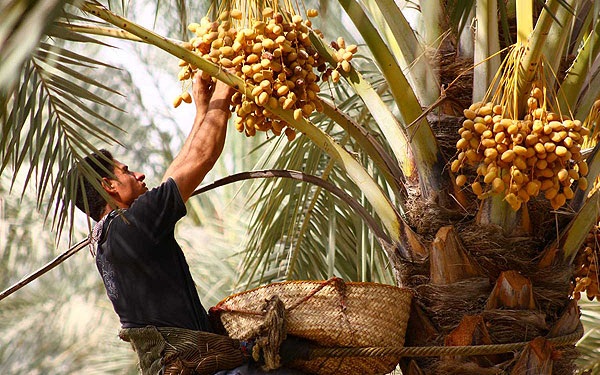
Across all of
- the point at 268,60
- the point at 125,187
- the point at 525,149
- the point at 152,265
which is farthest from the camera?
the point at 125,187

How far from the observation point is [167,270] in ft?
8.57

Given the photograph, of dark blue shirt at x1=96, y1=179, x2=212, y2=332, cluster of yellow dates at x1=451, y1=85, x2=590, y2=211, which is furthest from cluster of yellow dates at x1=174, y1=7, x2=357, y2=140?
cluster of yellow dates at x1=451, y1=85, x2=590, y2=211

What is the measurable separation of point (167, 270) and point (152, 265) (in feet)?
0.15

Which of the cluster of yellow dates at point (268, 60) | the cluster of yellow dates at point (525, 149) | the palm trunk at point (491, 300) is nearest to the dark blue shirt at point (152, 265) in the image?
the cluster of yellow dates at point (268, 60)

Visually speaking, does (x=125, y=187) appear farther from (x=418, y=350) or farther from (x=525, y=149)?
(x=525, y=149)

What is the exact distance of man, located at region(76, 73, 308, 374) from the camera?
99.0 inches

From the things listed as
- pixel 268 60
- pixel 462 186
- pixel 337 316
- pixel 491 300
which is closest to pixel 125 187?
pixel 268 60

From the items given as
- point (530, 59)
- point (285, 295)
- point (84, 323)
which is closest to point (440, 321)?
point (285, 295)

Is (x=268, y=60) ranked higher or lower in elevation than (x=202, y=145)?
higher

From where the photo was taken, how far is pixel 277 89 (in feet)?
8.12

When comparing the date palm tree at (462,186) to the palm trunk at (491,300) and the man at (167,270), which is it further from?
the man at (167,270)

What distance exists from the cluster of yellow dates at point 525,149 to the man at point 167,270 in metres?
0.73

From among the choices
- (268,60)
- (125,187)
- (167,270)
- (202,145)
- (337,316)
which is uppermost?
(268,60)

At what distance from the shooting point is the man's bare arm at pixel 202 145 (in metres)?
2.60
